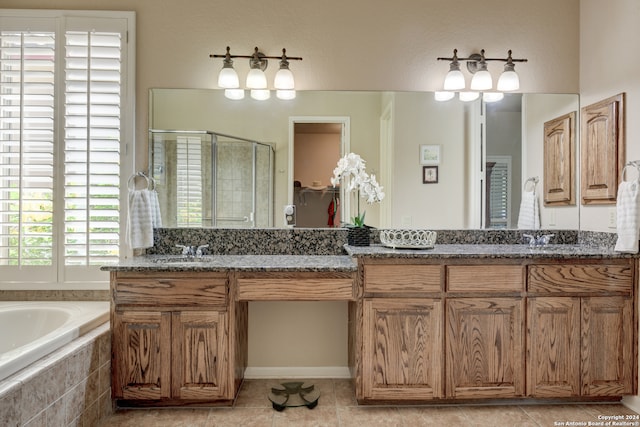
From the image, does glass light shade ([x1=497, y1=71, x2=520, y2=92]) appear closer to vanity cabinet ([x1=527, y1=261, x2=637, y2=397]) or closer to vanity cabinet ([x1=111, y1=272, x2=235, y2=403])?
vanity cabinet ([x1=527, y1=261, x2=637, y2=397])

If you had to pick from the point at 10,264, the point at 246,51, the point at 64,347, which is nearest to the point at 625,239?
the point at 246,51

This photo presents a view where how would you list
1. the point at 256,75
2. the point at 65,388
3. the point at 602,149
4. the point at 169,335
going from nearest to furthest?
the point at 65,388, the point at 169,335, the point at 602,149, the point at 256,75

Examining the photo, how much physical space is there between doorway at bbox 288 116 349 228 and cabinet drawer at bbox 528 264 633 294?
4.06 feet

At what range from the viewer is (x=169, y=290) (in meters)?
2.15

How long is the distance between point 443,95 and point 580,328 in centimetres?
170

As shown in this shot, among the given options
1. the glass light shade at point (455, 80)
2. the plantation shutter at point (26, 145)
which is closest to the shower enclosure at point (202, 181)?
the plantation shutter at point (26, 145)

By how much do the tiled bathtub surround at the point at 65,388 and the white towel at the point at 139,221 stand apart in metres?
0.52

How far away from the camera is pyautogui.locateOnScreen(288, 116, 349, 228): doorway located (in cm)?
270

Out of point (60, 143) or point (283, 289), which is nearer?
point (283, 289)

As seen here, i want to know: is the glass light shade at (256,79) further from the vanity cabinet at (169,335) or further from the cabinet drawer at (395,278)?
the cabinet drawer at (395,278)

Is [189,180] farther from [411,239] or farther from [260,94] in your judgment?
[411,239]

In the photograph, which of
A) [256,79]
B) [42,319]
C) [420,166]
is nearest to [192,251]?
[42,319]

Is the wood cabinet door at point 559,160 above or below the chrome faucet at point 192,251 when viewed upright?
above

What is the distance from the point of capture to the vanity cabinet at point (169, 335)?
7.04 ft
